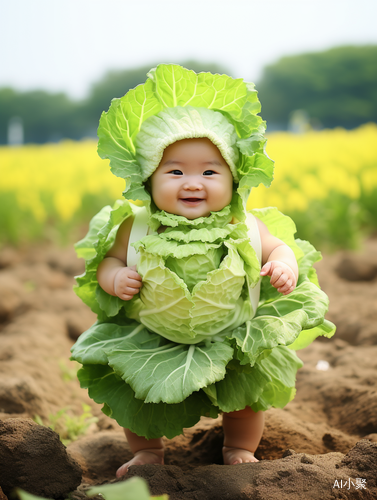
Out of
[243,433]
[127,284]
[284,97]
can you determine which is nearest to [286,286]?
[127,284]

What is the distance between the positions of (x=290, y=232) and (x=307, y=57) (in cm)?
3687

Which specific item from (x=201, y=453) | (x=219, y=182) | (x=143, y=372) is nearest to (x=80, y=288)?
(x=143, y=372)

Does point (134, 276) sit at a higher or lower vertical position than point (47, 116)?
lower

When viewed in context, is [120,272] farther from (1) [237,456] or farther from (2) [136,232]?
(1) [237,456]

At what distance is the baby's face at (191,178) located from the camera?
1.83 meters

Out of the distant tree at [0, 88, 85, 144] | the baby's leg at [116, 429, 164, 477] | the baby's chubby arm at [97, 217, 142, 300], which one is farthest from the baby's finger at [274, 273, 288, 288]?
the distant tree at [0, 88, 85, 144]

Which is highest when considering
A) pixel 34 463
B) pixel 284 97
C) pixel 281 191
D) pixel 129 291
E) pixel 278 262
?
pixel 284 97

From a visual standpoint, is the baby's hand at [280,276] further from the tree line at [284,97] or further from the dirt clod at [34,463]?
the tree line at [284,97]

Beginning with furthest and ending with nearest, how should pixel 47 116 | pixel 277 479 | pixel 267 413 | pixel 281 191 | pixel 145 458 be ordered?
pixel 47 116
pixel 281 191
pixel 267 413
pixel 145 458
pixel 277 479

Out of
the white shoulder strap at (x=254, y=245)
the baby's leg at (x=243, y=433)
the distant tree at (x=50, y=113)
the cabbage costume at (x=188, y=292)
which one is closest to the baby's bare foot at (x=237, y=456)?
the baby's leg at (x=243, y=433)

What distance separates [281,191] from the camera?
6.71 metres

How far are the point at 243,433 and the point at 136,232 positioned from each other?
0.95 metres

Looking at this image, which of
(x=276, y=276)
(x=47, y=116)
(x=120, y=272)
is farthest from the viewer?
(x=47, y=116)

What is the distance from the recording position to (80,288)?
7.03 ft
